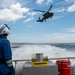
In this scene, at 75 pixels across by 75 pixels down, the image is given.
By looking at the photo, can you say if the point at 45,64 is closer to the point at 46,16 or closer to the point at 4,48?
the point at 4,48

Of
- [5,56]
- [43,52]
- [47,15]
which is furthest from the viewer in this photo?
[43,52]

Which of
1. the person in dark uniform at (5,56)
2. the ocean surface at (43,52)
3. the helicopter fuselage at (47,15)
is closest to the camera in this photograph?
the person in dark uniform at (5,56)

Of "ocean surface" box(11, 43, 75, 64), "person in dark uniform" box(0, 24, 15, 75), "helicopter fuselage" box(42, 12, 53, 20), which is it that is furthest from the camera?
"helicopter fuselage" box(42, 12, 53, 20)

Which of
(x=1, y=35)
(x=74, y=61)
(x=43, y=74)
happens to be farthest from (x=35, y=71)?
(x=74, y=61)

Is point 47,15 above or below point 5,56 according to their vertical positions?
above

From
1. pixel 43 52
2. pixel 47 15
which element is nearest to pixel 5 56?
pixel 47 15

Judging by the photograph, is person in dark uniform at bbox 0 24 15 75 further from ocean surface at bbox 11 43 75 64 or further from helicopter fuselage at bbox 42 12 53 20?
helicopter fuselage at bbox 42 12 53 20

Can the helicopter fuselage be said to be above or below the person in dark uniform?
above

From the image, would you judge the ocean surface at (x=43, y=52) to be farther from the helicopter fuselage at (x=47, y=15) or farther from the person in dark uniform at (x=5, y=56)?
the person in dark uniform at (x=5, y=56)

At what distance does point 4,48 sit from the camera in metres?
4.30

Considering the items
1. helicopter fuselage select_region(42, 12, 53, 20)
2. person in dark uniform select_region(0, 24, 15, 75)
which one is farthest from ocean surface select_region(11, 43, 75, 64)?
person in dark uniform select_region(0, 24, 15, 75)

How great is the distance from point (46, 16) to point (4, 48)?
1233 inches

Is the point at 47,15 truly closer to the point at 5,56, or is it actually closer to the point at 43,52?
the point at 43,52

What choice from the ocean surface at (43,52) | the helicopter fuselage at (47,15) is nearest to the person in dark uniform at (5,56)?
the ocean surface at (43,52)
